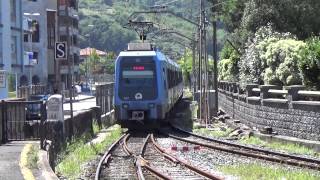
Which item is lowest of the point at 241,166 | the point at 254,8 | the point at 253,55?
the point at 241,166

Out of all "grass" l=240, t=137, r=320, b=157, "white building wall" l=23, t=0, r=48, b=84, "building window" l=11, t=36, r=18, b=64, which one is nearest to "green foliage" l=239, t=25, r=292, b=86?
"grass" l=240, t=137, r=320, b=157

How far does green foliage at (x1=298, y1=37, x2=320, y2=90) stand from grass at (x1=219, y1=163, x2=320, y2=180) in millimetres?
7264

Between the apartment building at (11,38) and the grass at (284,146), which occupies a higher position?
the apartment building at (11,38)

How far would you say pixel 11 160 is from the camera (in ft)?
45.8

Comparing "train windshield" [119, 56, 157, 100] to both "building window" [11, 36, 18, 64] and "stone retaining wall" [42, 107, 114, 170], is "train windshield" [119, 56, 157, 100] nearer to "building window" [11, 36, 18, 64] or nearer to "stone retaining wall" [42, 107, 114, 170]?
"stone retaining wall" [42, 107, 114, 170]

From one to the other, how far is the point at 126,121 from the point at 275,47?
8.21 metres

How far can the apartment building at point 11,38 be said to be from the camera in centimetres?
5608

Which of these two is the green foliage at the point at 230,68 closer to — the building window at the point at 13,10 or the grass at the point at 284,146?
the grass at the point at 284,146

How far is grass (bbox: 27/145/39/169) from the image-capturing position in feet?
41.5

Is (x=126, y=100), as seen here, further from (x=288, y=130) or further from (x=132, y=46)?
(x=288, y=130)

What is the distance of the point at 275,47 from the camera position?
3020 cm

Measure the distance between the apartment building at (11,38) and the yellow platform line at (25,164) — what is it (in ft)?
130

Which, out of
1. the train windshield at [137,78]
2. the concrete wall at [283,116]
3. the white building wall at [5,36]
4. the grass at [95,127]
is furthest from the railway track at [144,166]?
the white building wall at [5,36]

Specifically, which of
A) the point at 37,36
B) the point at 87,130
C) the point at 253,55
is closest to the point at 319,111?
the point at 87,130
